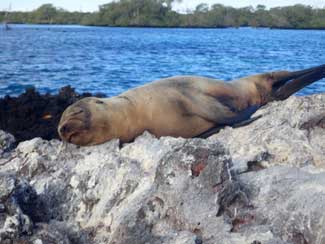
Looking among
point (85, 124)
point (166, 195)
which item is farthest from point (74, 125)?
point (166, 195)

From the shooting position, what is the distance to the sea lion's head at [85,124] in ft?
16.2

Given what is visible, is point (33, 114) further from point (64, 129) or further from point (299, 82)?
point (299, 82)

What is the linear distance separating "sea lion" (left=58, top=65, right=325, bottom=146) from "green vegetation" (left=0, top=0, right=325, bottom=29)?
83.6 metres

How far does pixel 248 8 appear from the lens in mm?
95875

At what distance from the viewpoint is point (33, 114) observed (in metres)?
7.01

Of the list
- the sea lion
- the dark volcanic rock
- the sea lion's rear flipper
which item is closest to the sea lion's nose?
the sea lion

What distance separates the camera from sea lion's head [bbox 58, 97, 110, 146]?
4938 millimetres

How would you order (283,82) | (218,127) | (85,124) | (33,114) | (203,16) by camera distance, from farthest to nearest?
(203,16)
(283,82)
(33,114)
(218,127)
(85,124)

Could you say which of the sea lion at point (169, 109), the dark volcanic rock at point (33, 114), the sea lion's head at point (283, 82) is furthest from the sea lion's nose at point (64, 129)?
the sea lion's head at point (283, 82)

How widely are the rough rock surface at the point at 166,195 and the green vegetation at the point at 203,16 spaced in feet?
283

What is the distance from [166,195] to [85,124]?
1.58m

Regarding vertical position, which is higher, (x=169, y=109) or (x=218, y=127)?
(x=169, y=109)

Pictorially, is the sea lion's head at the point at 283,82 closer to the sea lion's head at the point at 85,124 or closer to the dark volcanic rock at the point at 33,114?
the dark volcanic rock at the point at 33,114

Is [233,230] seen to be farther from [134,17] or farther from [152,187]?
[134,17]
